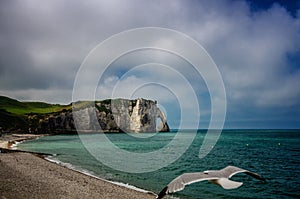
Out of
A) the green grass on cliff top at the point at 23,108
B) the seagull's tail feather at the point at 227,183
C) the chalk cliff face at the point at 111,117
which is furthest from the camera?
the green grass on cliff top at the point at 23,108

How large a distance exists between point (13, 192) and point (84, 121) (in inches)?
4965

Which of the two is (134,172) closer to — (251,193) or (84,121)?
(251,193)

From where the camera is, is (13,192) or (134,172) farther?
(134,172)

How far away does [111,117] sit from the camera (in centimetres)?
14162

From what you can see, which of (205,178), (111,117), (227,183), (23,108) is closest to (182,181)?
(205,178)

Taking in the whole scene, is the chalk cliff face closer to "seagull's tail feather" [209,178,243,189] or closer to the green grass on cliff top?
the green grass on cliff top

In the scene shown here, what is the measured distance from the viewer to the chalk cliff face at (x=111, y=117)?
128000 mm

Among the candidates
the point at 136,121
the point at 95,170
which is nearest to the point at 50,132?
the point at 136,121

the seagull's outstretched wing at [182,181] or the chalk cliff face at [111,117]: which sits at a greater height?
the chalk cliff face at [111,117]

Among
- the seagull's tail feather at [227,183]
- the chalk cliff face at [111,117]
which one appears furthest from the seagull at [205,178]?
the chalk cliff face at [111,117]

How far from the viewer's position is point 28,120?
392ft

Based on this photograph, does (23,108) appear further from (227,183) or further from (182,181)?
(227,183)

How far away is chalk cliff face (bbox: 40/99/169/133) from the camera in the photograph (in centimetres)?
12800

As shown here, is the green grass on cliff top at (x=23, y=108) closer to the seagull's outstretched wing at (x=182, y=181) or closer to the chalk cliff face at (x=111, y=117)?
the chalk cliff face at (x=111, y=117)
